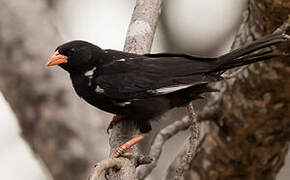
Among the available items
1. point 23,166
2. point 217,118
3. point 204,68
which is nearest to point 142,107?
point 204,68

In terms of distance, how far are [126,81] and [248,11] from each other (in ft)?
3.30

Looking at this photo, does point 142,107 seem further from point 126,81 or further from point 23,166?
point 23,166

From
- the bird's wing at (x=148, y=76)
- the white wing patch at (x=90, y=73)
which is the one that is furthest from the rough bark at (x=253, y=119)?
the white wing patch at (x=90, y=73)

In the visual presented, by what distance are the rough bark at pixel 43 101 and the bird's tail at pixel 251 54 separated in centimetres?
169

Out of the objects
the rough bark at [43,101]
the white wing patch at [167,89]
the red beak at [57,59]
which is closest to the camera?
the white wing patch at [167,89]

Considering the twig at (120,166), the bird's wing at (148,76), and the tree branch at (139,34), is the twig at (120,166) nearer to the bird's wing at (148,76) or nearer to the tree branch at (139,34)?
the tree branch at (139,34)

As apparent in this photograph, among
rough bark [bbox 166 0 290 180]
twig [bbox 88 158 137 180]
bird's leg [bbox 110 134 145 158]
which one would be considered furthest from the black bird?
twig [bbox 88 158 137 180]

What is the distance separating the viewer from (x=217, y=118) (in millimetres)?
4762

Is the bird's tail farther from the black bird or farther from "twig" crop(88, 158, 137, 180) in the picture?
"twig" crop(88, 158, 137, 180)

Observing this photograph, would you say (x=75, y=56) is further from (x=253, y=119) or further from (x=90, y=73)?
(x=253, y=119)

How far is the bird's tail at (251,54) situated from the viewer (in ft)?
12.3

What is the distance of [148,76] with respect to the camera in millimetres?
4172

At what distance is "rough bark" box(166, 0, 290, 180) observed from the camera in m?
4.32

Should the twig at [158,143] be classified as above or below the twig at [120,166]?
below
